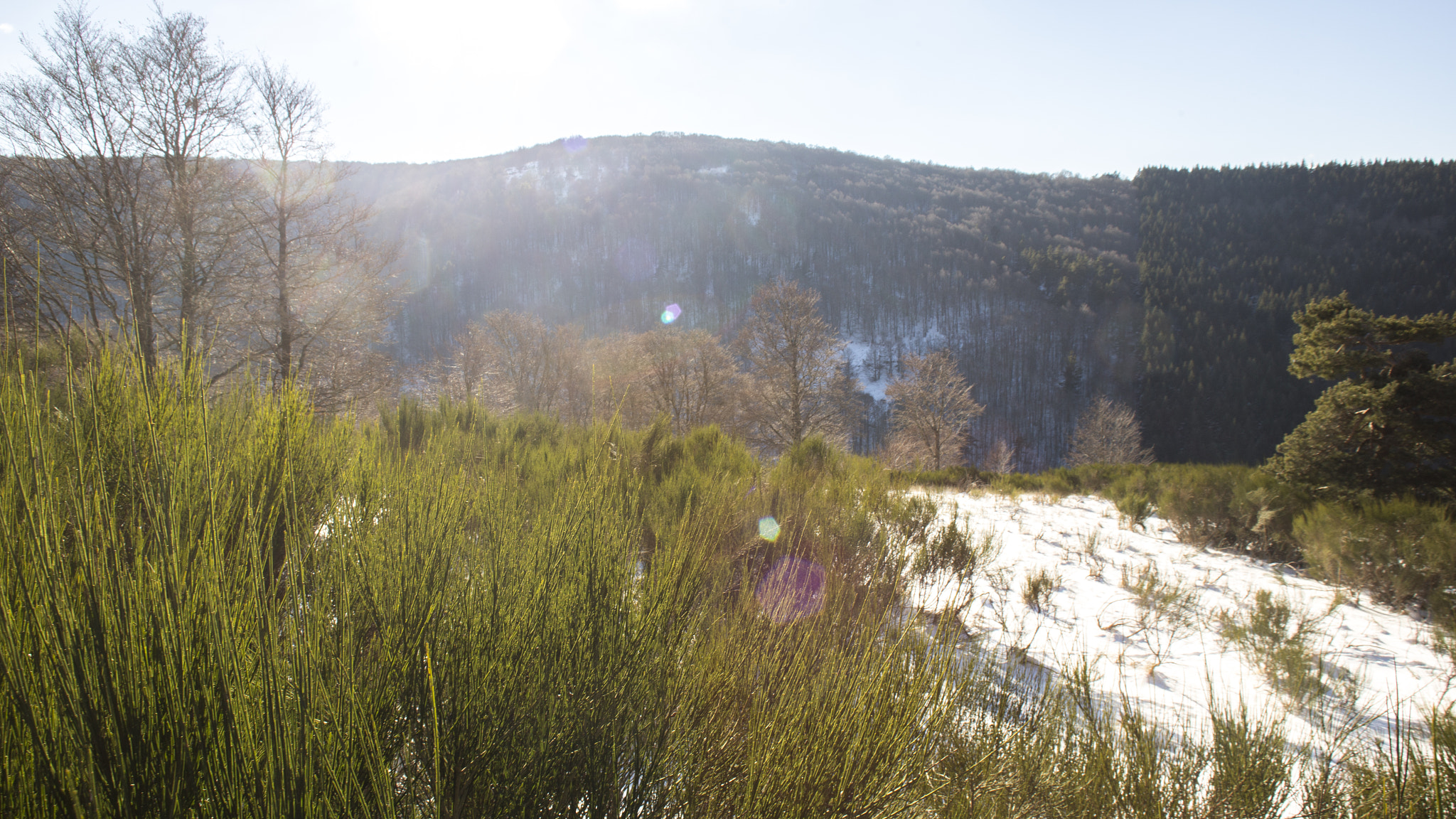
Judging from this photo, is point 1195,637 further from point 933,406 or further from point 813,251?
point 813,251

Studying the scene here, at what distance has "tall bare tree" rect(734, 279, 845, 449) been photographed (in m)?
18.1

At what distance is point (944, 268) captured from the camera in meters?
97.8

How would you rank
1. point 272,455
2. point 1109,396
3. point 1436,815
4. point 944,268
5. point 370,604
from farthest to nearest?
point 944,268 < point 1109,396 < point 272,455 < point 1436,815 < point 370,604

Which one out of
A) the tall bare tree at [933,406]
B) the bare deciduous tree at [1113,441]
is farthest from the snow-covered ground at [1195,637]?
the bare deciduous tree at [1113,441]

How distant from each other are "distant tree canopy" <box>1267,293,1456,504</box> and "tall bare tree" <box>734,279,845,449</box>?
1167 centimetres

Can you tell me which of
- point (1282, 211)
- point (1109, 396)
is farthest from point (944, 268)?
point (1282, 211)

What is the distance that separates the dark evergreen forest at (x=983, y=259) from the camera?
235 feet

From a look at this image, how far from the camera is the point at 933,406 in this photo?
955 inches

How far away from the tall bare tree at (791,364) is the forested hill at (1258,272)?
63.7m

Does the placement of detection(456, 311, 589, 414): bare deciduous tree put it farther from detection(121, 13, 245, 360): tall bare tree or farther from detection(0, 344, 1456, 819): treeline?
detection(0, 344, 1456, 819): treeline

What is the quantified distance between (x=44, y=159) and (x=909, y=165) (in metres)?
138

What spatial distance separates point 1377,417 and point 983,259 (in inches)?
4035

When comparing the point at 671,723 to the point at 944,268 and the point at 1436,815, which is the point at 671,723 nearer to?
the point at 1436,815

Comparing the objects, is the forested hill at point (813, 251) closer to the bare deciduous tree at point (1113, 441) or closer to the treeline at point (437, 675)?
the bare deciduous tree at point (1113, 441)
